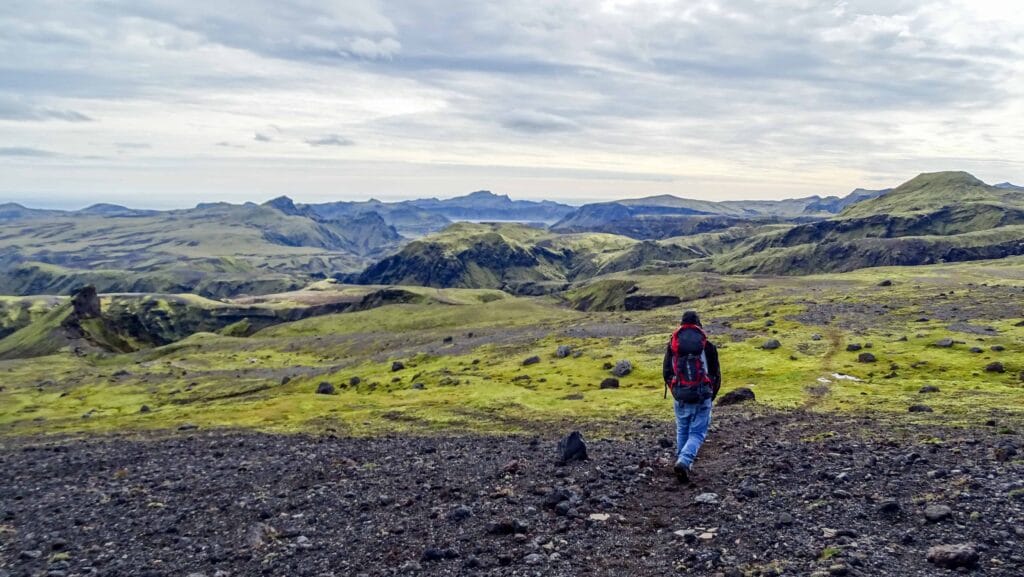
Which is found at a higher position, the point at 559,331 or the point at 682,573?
the point at 682,573

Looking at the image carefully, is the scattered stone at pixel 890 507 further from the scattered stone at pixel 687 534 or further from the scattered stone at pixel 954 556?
the scattered stone at pixel 687 534

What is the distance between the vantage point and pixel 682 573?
1427 centimetres

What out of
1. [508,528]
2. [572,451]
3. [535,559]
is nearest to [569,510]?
[508,528]

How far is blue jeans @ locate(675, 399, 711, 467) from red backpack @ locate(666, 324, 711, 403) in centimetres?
44

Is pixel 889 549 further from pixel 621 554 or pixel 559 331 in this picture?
pixel 559 331

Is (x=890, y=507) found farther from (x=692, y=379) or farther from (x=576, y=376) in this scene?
(x=576, y=376)

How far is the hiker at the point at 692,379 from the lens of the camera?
21.2 m

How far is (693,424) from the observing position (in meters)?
21.7

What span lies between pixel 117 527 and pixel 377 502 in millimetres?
10372

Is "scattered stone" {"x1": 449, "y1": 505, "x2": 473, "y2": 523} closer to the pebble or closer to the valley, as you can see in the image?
the valley

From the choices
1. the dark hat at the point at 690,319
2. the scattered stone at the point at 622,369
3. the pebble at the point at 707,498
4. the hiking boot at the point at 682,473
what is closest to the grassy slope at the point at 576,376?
the scattered stone at the point at 622,369

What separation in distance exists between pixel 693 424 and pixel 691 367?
2.17 meters

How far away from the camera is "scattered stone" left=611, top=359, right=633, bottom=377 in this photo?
67250 mm

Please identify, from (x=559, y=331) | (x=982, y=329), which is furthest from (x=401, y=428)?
(x=559, y=331)
